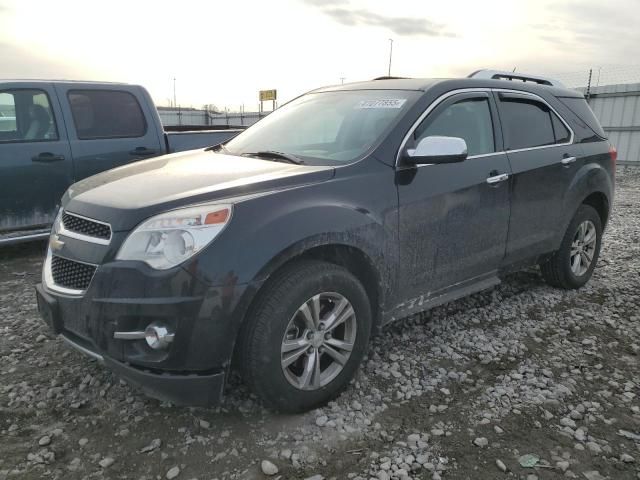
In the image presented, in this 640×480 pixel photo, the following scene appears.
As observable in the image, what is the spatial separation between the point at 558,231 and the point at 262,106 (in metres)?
25.3

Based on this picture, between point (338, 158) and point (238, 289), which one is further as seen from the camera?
point (338, 158)

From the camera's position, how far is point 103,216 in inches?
99.8

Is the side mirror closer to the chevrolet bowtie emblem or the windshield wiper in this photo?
the windshield wiper

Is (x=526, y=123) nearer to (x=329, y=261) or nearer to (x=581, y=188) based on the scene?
(x=581, y=188)

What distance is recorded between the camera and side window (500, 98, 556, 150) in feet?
12.9

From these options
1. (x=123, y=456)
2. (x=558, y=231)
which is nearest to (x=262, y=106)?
(x=558, y=231)

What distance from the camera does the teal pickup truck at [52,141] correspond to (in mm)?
5191

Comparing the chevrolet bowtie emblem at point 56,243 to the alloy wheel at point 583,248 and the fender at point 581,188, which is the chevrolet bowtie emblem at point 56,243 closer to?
the fender at point 581,188

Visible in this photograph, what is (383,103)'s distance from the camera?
342cm

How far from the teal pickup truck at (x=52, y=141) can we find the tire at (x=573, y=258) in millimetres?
4372

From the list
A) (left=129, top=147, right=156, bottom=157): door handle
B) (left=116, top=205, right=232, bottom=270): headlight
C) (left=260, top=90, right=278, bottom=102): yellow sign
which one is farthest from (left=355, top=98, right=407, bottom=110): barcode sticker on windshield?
(left=260, top=90, right=278, bottom=102): yellow sign

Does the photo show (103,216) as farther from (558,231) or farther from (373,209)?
(558,231)

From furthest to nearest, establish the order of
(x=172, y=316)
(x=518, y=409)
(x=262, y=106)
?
(x=262, y=106) < (x=518, y=409) < (x=172, y=316)

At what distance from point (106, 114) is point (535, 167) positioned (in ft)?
14.6
